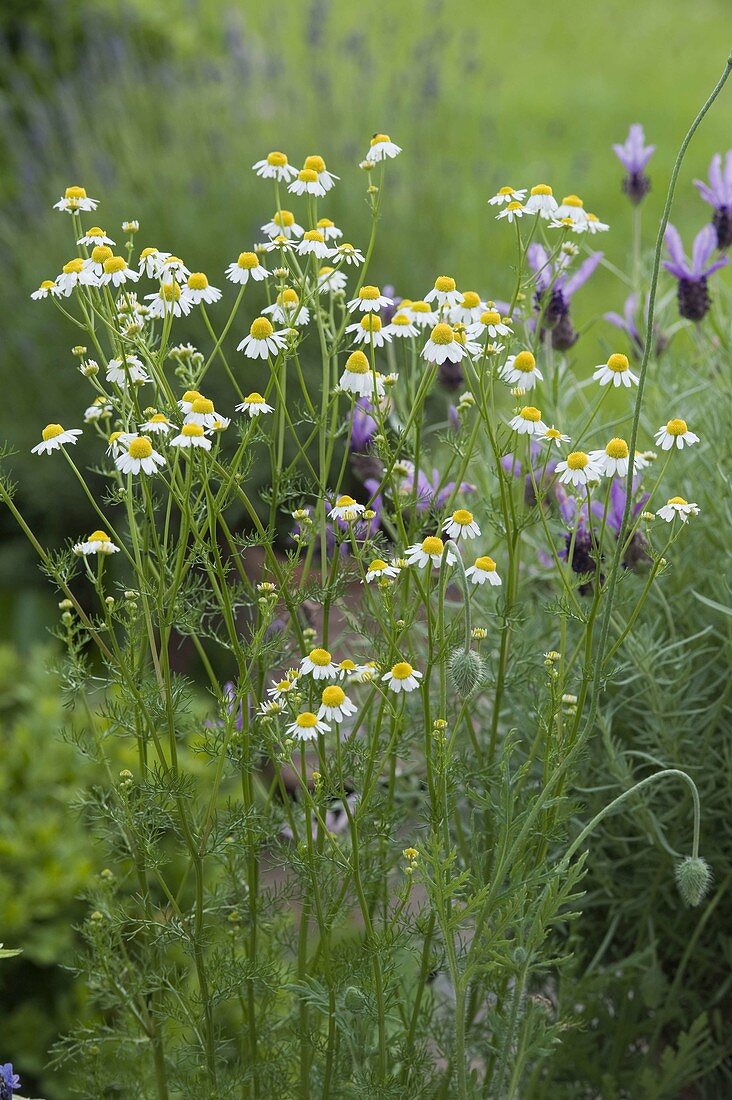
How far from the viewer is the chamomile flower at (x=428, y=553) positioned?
101 centimetres

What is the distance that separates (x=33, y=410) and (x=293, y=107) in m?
1.42

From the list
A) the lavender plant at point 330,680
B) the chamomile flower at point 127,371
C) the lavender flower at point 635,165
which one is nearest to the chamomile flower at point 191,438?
the lavender plant at point 330,680

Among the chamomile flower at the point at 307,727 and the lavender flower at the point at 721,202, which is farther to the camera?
the lavender flower at the point at 721,202

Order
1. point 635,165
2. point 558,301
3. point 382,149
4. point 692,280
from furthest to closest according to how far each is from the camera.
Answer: point 635,165, point 692,280, point 558,301, point 382,149

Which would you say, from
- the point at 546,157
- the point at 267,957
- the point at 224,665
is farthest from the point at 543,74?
the point at 267,957

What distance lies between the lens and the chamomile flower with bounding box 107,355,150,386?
3.51 ft

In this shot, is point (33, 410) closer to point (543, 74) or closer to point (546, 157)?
point (546, 157)

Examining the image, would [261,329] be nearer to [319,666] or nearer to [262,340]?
[262,340]

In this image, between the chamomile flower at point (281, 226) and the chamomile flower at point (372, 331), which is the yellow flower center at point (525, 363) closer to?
the chamomile flower at point (372, 331)

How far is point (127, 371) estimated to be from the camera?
3.46 ft

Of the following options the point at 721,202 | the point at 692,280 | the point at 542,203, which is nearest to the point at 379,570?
the point at 542,203

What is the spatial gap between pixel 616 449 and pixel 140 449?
0.39 metres

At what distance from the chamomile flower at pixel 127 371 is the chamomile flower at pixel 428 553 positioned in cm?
27

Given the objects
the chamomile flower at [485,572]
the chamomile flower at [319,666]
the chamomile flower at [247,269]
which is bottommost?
the chamomile flower at [319,666]
